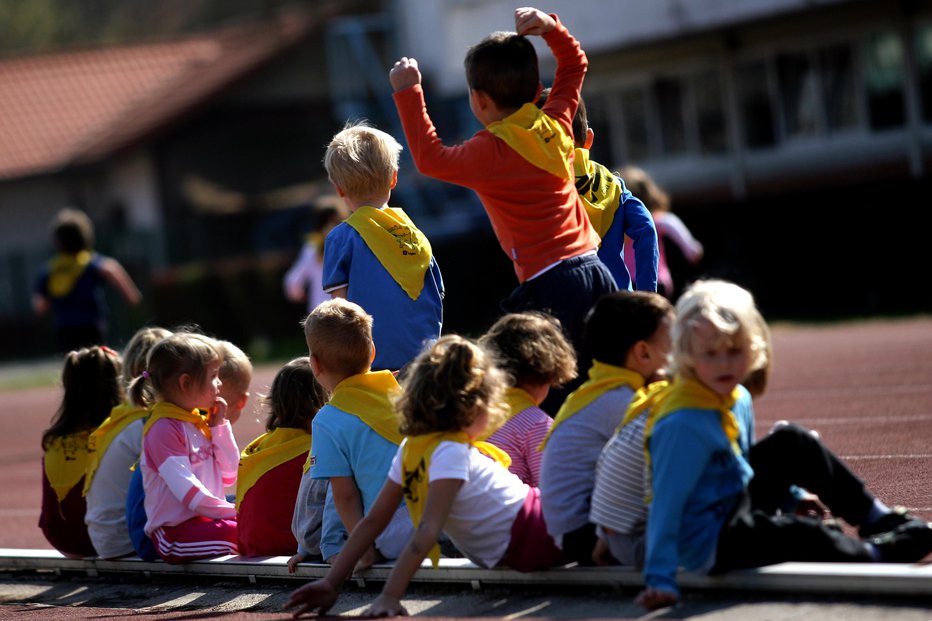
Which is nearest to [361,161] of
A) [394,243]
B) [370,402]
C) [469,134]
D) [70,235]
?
[394,243]

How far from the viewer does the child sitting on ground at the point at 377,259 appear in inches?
273

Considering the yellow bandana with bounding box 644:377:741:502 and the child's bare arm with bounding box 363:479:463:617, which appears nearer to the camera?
the yellow bandana with bounding box 644:377:741:502

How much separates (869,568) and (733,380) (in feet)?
2.56

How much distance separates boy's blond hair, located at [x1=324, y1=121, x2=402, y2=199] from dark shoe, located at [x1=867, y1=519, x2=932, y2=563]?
2.97 m

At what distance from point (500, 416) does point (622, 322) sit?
0.60 metres

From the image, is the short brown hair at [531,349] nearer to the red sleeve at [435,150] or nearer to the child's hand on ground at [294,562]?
the red sleeve at [435,150]

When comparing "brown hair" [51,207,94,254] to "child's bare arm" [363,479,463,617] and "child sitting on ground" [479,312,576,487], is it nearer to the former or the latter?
"child sitting on ground" [479,312,576,487]

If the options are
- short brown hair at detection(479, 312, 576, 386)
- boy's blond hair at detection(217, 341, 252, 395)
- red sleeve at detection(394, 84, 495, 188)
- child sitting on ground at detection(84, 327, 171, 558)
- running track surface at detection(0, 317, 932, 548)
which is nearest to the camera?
short brown hair at detection(479, 312, 576, 386)

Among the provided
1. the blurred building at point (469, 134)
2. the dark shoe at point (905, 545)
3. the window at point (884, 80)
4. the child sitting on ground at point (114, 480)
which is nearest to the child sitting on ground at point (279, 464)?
the child sitting on ground at point (114, 480)

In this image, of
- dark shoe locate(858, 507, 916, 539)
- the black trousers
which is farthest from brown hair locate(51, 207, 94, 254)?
dark shoe locate(858, 507, 916, 539)

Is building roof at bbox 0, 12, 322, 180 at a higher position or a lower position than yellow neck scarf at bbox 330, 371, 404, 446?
higher

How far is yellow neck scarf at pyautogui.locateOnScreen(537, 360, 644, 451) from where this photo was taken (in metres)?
5.61

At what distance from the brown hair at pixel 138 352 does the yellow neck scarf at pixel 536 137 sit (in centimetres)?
218

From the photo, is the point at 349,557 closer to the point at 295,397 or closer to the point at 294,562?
the point at 294,562
